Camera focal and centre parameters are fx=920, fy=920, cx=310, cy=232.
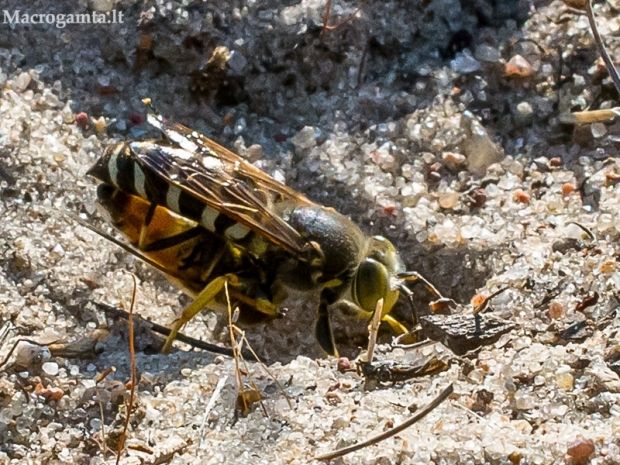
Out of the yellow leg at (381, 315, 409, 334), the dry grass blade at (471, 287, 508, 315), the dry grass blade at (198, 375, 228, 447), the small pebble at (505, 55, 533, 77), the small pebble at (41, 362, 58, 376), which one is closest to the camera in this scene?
the dry grass blade at (198, 375, 228, 447)

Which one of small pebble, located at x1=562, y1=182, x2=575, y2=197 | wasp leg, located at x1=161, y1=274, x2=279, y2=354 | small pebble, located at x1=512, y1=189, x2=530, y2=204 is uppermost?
small pebble, located at x1=562, y1=182, x2=575, y2=197

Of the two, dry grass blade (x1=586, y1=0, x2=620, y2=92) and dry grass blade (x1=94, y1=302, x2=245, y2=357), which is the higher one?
dry grass blade (x1=586, y1=0, x2=620, y2=92)

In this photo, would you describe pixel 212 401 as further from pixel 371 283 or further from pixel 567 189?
pixel 567 189

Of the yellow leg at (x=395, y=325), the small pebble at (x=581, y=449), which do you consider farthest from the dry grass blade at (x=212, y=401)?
the small pebble at (x=581, y=449)

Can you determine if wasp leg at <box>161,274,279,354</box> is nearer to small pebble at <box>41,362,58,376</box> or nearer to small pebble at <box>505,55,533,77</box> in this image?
small pebble at <box>41,362,58,376</box>

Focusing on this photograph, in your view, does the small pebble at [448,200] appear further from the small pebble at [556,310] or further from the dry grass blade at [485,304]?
the small pebble at [556,310]

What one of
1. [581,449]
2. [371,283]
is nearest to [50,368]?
[371,283]

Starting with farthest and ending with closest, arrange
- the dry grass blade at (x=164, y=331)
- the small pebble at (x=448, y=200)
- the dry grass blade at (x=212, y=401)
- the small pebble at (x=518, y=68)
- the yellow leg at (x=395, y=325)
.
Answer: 1. the small pebble at (x=518, y=68)
2. the small pebble at (x=448, y=200)
3. the yellow leg at (x=395, y=325)
4. the dry grass blade at (x=164, y=331)
5. the dry grass blade at (x=212, y=401)

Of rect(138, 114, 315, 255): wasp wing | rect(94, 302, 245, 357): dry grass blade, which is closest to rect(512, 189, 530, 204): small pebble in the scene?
rect(138, 114, 315, 255): wasp wing
